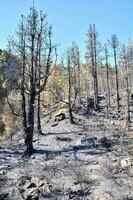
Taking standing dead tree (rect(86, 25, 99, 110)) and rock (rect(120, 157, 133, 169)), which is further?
standing dead tree (rect(86, 25, 99, 110))

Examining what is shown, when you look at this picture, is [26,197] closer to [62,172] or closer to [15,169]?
[62,172]

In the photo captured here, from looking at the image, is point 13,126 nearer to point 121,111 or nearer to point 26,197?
point 121,111

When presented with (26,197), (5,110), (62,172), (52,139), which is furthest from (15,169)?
(5,110)

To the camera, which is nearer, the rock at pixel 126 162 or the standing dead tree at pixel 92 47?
the rock at pixel 126 162

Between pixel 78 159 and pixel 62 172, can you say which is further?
pixel 78 159

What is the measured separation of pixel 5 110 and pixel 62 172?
42905 mm

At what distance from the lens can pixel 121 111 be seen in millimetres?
57656

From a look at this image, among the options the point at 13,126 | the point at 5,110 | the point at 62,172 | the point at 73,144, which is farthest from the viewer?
the point at 5,110

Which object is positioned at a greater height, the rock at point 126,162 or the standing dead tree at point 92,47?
the standing dead tree at point 92,47

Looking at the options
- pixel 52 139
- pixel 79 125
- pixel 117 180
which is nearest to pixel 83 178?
pixel 117 180

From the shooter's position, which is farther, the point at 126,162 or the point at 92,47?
the point at 92,47

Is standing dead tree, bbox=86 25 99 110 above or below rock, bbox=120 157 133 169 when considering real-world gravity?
above

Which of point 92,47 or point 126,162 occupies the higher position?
point 92,47

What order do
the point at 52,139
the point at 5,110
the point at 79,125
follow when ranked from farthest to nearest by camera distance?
the point at 5,110 → the point at 79,125 → the point at 52,139
